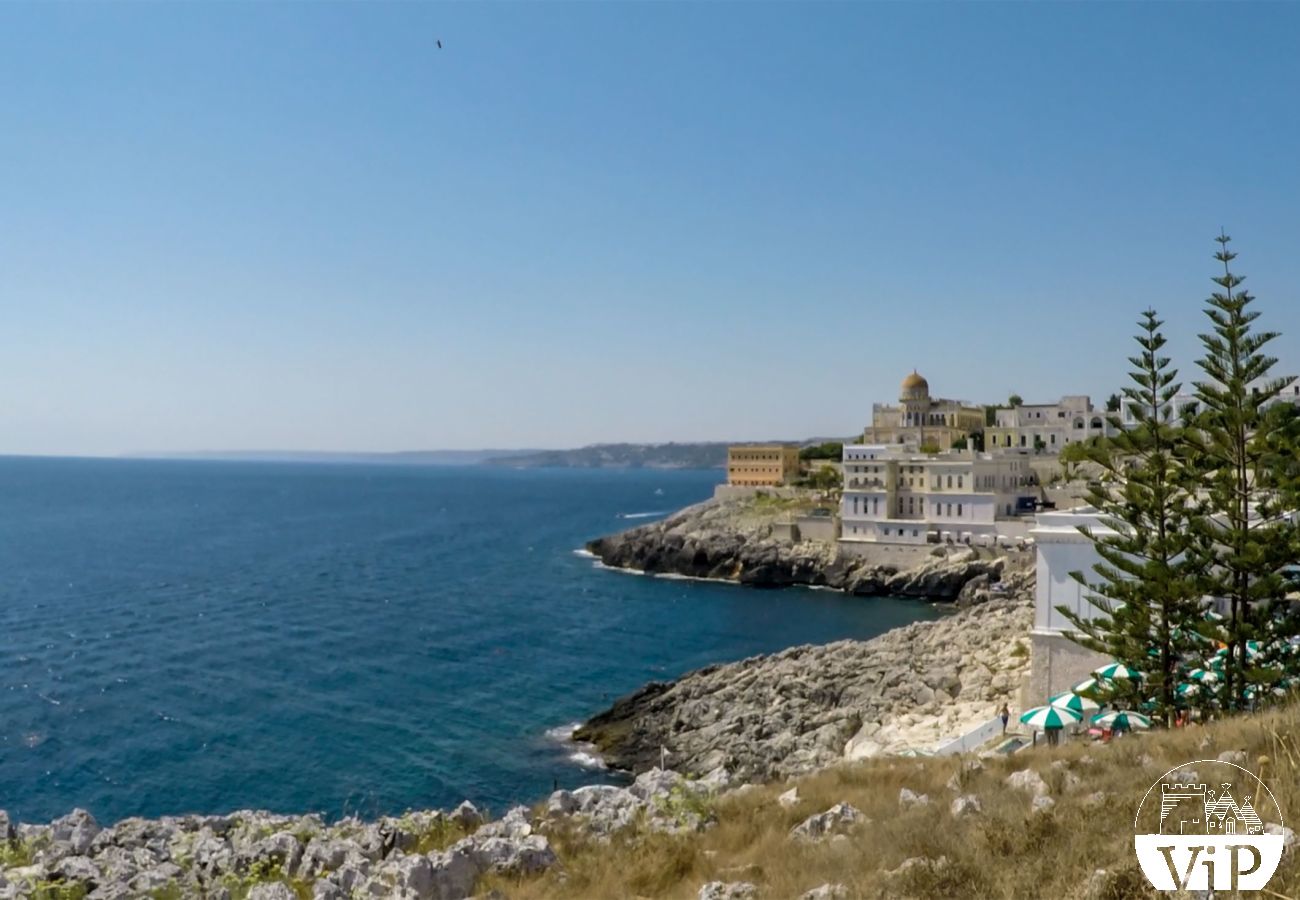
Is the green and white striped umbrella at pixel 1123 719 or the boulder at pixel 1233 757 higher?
the boulder at pixel 1233 757

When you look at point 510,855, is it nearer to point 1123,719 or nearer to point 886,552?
point 1123,719

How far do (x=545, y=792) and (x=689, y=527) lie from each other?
150ft

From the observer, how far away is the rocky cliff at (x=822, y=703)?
20.0 meters

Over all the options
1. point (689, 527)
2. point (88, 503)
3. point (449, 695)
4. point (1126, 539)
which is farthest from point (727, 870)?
point (88, 503)

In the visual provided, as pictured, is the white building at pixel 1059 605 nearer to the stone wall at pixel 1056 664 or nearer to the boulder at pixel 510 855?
the stone wall at pixel 1056 664

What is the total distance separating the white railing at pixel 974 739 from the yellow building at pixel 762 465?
215ft

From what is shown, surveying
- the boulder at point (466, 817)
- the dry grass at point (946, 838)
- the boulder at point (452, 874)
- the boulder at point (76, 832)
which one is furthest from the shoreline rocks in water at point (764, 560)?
the boulder at point (76, 832)

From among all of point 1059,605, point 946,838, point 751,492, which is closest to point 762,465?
point 751,492

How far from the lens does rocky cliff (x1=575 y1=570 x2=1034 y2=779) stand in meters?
20.0

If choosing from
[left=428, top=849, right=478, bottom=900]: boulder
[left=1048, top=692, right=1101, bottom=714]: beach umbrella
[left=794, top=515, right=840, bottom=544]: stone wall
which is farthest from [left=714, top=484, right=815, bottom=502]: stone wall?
[left=428, top=849, right=478, bottom=900]: boulder

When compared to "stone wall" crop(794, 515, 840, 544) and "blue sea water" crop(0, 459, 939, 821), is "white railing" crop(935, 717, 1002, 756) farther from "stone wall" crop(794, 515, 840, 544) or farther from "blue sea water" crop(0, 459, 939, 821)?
"stone wall" crop(794, 515, 840, 544)

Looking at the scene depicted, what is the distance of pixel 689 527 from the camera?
6500 cm

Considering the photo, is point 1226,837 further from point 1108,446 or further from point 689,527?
point 689,527

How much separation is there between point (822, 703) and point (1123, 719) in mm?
10342
